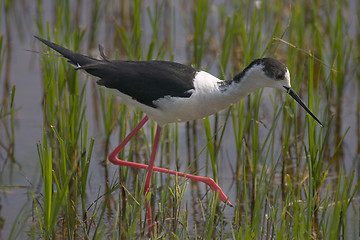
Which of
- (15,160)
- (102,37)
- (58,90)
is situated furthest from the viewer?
(102,37)

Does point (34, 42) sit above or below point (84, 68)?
above

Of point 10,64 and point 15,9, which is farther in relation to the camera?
point 15,9

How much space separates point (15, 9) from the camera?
21.8 feet

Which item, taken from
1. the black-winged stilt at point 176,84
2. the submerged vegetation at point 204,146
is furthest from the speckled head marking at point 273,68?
the submerged vegetation at point 204,146

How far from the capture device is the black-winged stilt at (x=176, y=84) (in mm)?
3543

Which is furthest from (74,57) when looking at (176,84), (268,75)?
(268,75)

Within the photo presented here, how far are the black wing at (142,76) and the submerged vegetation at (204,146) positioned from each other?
245 mm

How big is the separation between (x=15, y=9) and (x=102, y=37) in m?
1.03

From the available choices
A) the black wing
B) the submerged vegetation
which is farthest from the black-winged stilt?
the submerged vegetation

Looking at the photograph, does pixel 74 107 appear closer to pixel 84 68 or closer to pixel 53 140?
pixel 84 68

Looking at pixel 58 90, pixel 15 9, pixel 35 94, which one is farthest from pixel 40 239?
pixel 15 9

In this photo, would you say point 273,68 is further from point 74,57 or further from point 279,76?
point 74,57

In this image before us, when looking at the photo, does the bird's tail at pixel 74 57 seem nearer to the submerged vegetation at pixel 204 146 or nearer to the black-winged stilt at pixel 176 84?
the black-winged stilt at pixel 176 84

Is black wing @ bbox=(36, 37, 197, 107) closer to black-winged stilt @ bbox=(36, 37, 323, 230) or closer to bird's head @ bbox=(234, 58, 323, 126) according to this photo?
black-winged stilt @ bbox=(36, 37, 323, 230)
